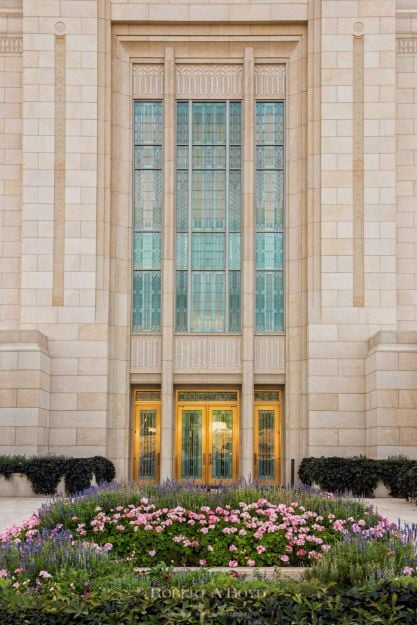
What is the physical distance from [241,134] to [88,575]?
61.0 ft

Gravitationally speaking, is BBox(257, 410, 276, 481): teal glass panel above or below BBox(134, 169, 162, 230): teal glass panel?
below

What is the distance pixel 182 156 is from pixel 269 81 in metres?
3.11

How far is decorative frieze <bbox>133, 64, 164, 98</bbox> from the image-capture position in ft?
82.3

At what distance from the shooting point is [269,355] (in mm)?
24547

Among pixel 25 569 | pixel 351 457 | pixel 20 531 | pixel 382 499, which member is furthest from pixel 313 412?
pixel 25 569

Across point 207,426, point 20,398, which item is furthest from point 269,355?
point 20,398

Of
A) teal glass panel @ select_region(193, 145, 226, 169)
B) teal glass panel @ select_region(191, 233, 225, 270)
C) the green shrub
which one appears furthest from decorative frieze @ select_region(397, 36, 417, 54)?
the green shrub

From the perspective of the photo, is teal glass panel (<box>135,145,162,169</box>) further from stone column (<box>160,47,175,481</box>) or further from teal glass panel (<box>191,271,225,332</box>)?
teal glass panel (<box>191,271,225,332</box>)

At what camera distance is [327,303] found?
24.0 metres

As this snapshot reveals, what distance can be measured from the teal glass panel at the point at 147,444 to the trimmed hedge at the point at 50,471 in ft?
10.1

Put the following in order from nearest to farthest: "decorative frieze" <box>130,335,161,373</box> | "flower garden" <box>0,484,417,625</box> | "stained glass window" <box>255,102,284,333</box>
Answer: "flower garden" <box>0,484,417,625</box>
"decorative frieze" <box>130,335,161,373</box>
"stained glass window" <box>255,102,284,333</box>

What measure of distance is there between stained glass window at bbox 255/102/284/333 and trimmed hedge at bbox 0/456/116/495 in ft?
20.6

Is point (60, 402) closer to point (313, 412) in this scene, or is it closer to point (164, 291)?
point (164, 291)

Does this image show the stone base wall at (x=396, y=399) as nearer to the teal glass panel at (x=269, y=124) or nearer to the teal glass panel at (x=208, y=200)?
the teal glass panel at (x=208, y=200)
